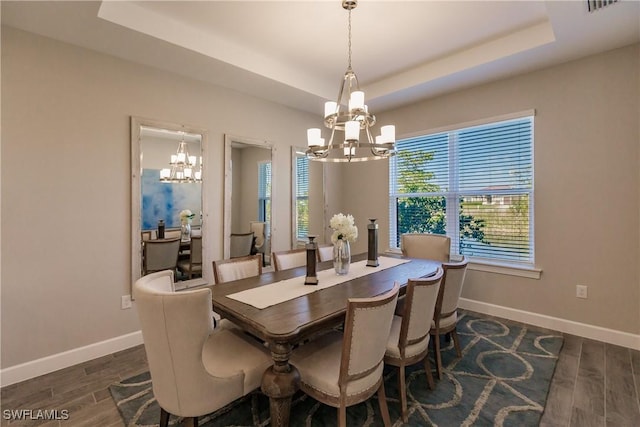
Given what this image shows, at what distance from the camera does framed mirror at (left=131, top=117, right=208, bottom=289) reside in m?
2.85

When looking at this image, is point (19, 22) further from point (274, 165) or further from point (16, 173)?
point (274, 165)

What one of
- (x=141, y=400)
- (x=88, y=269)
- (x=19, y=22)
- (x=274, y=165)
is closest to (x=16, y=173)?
(x=88, y=269)

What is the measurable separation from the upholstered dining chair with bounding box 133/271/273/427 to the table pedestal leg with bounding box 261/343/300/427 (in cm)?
19

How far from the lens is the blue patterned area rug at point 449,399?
182 cm

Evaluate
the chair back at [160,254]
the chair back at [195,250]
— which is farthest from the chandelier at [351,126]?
the chair back at [160,254]

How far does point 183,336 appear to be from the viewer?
134 centimetres

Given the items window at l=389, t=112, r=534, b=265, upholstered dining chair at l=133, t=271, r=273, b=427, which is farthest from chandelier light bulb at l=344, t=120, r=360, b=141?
window at l=389, t=112, r=534, b=265

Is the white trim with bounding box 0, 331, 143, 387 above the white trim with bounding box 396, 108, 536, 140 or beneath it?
beneath

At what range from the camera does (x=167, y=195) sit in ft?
10.1

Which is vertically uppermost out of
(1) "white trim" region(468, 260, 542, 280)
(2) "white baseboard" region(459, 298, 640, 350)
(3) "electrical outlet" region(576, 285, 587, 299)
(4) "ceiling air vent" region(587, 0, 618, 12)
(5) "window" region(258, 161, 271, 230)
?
(4) "ceiling air vent" region(587, 0, 618, 12)

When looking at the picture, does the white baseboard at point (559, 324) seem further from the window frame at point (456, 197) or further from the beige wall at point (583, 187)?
the window frame at point (456, 197)

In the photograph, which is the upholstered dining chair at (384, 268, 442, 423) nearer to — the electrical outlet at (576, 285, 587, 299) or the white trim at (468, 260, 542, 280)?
the white trim at (468, 260, 542, 280)

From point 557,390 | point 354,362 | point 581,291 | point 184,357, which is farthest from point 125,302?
point 581,291

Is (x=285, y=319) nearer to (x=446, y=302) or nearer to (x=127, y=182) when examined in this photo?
(x=446, y=302)
